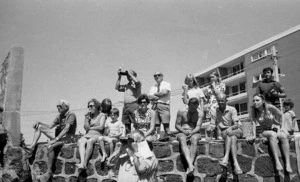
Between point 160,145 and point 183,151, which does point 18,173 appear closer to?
point 160,145

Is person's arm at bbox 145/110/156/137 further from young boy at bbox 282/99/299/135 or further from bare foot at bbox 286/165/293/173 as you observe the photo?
young boy at bbox 282/99/299/135

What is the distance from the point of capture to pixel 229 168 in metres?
5.62

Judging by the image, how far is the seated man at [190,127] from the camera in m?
5.72

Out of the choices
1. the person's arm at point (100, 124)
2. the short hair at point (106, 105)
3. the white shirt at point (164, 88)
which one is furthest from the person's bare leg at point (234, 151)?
the short hair at point (106, 105)

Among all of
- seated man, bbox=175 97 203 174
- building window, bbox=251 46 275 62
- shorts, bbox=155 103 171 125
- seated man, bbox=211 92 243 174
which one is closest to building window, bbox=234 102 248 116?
building window, bbox=251 46 275 62

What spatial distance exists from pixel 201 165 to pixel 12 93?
5364mm

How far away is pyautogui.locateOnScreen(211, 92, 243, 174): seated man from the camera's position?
552cm

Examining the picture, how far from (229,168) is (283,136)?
1191mm

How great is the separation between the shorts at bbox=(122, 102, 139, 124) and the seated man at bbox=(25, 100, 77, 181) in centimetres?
123

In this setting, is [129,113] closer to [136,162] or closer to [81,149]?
[81,149]

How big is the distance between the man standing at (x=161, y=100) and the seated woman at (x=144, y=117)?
189 millimetres

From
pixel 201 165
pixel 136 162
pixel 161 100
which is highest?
pixel 161 100

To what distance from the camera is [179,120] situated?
6.20 metres

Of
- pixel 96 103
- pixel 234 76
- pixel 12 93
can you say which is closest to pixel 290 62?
pixel 234 76
